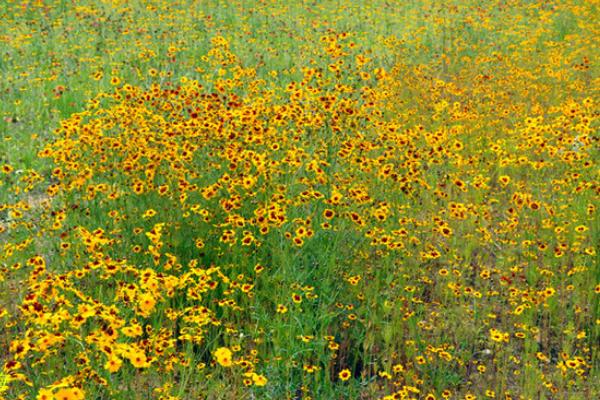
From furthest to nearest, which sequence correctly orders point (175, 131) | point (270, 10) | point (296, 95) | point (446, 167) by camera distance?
point (270, 10) → point (446, 167) → point (296, 95) → point (175, 131)

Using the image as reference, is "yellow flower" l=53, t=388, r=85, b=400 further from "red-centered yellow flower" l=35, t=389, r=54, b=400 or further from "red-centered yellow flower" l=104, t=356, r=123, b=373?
"red-centered yellow flower" l=104, t=356, r=123, b=373

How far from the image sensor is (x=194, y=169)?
4285 millimetres

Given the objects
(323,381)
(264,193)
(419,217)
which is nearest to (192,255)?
(264,193)

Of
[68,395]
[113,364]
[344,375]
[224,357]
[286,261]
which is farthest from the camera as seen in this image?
[286,261]

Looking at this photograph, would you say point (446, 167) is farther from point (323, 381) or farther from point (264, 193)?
point (323, 381)

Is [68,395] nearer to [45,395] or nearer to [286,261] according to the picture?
[45,395]

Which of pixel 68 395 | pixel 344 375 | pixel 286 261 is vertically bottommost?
pixel 344 375

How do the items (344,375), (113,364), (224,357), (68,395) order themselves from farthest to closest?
(344,375) < (224,357) < (113,364) < (68,395)

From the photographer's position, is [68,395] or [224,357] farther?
[224,357]

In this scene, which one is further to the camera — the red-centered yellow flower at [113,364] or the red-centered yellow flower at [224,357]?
the red-centered yellow flower at [224,357]

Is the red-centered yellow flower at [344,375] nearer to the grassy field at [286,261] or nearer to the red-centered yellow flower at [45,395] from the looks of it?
the grassy field at [286,261]

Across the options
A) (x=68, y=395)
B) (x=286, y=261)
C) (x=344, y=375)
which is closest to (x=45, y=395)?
(x=68, y=395)

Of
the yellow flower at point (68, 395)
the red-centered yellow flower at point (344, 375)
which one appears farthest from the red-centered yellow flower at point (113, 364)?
the red-centered yellow flower at point (344, 375)

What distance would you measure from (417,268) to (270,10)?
29.7 ft
